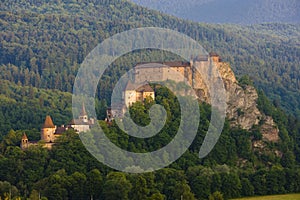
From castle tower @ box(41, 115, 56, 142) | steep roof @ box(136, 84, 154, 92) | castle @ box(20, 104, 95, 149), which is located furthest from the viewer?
steep roof @ box(136, 84, 154, 92)

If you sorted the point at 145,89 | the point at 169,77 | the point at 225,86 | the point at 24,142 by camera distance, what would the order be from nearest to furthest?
the point at 24,142, the point at 145,89, the point at 225,86, the point at 169,77

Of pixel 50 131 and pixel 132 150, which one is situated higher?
pixel 50 131

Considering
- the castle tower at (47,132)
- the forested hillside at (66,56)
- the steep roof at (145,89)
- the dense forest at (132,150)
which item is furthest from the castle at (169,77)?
the forested hillside at (66,56)

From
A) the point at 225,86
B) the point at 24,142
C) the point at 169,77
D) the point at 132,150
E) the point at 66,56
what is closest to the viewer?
the point at 24,142

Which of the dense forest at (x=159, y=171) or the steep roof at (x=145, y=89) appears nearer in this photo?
the dense forest at (x=159, y=171)

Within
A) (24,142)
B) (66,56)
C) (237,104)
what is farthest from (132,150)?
(66,56)

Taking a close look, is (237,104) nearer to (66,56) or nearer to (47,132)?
(47,132)

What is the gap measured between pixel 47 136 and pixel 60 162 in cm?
425

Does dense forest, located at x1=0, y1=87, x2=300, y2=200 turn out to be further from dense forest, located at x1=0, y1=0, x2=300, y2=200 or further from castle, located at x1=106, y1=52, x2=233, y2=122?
castle, located at x1=106, y1=52, x2=233, y2=122

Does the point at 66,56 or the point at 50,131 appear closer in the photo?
the point at 50,131

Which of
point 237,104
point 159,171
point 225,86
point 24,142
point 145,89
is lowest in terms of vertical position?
point 159,171

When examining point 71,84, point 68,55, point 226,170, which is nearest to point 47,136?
point 226,170

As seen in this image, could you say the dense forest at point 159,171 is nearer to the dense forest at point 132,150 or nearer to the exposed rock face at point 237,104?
the dense forest at point 132,150

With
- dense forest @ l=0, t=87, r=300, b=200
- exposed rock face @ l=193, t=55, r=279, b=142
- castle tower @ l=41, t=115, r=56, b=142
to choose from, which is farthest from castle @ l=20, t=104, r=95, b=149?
exposed rock face @ l=193, t=55, r=279, b=142
